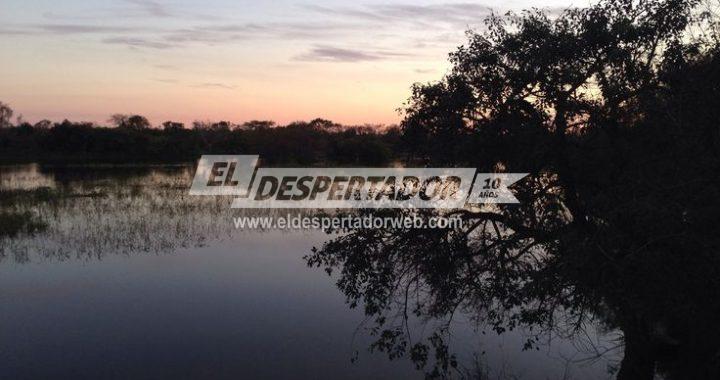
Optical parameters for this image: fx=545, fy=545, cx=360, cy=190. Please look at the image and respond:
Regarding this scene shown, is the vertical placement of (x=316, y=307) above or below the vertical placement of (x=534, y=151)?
below

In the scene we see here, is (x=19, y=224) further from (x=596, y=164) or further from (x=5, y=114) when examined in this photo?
(x=5, y=114)

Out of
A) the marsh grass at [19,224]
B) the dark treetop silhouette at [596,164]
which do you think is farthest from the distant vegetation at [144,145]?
the dark treetop silhouette at [596,164]

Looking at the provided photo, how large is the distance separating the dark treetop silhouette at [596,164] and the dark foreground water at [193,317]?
2.08 metres

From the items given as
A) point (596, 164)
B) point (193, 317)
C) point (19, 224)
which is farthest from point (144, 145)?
point (596, 164)

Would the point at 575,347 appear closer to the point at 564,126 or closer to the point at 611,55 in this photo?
the point at 564,126

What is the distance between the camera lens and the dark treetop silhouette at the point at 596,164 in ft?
18.2

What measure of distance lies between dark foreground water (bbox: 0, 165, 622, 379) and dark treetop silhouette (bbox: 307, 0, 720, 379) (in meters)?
2.08

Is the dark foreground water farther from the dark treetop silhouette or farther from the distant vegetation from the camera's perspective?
the distant vegetation

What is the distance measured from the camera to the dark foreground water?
452 inches

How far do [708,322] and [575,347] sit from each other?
6.88 m

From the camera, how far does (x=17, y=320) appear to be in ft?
44.4

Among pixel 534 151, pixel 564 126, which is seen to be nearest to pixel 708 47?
pixel 564 126

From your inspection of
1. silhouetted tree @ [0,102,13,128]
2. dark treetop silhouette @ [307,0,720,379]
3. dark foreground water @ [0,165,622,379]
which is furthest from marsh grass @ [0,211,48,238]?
silhouetted tree @ [0,102,13,128]

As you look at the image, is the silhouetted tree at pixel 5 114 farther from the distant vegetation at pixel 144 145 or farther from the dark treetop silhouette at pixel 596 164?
the dark treetop silhouette at pixel 596 164
